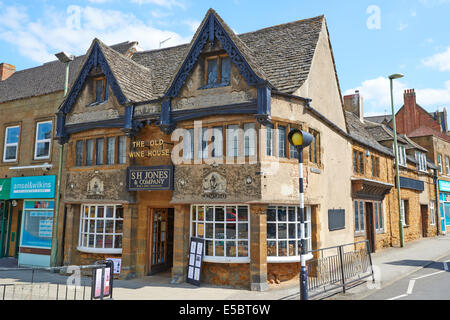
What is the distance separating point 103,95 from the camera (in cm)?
1506

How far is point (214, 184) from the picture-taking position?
39.1 ft

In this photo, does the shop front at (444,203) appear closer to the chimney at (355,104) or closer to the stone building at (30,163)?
the chimney at (355,104)

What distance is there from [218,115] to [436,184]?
87.5 ft

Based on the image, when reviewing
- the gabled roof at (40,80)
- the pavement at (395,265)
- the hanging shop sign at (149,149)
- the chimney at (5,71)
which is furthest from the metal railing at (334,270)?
the chimney at (5,71)

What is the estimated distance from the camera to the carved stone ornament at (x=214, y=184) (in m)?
11.8

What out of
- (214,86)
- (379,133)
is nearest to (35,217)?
(214,86)

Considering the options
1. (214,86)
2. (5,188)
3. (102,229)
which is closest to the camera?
(214,86)

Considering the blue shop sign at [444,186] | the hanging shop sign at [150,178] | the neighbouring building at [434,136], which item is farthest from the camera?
the neighbouring building at [434,136]

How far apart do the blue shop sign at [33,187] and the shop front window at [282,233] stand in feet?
36.1

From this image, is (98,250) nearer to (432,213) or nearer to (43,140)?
(43,140)

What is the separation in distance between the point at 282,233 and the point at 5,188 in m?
15.4

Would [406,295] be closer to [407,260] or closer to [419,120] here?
[407,260]
